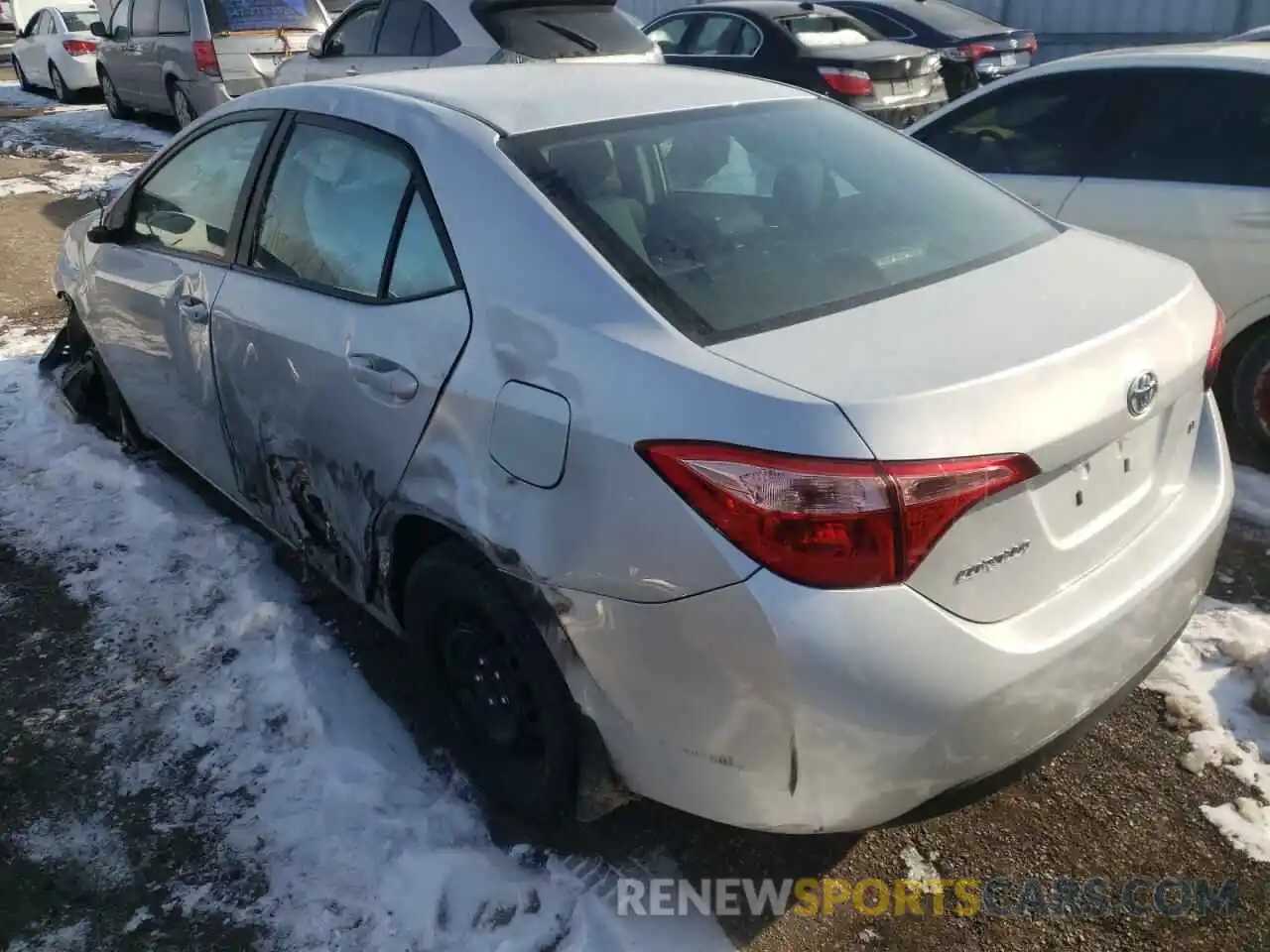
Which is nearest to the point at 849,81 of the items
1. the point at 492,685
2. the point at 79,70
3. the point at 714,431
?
the point at 492,685

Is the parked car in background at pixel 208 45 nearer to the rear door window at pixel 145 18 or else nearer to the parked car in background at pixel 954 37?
the rear door window at pixel 145 18

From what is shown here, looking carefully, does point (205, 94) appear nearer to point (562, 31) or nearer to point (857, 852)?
point (562, 31)

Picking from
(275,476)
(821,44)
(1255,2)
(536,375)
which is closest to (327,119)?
(275,476)

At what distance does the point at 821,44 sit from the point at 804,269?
792 centimetres

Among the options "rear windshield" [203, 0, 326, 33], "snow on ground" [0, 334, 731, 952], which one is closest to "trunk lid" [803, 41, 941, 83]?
"rear windshield" [203, 0, 326, 33]

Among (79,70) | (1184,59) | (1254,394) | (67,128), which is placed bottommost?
(67,128)

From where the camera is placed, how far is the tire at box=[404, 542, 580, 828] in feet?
7.49

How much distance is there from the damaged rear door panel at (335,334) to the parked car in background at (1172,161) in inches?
119

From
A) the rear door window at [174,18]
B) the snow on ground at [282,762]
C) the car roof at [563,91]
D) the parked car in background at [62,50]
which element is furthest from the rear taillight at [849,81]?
the parked car in background at [62,50]

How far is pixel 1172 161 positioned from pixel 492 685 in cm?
353

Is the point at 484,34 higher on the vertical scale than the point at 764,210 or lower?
lower

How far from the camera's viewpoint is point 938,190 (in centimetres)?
279

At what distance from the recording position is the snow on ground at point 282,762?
235 cm

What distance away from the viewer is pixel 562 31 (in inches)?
311
